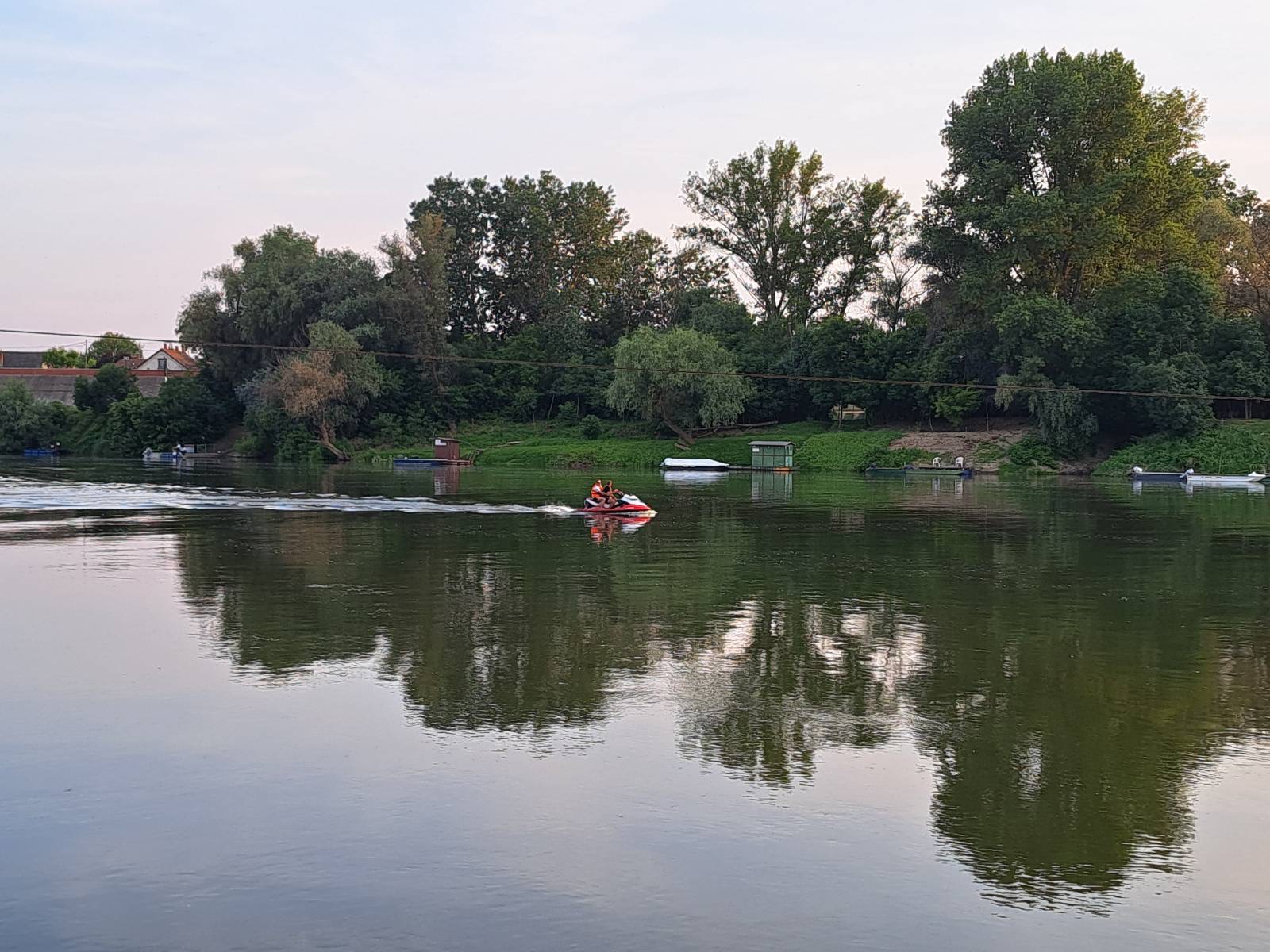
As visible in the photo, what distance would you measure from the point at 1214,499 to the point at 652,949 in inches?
1964

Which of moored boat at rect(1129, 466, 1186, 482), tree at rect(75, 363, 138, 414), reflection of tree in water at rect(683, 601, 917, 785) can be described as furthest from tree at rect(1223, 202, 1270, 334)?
tree at rect(75, 363, 138, 414)

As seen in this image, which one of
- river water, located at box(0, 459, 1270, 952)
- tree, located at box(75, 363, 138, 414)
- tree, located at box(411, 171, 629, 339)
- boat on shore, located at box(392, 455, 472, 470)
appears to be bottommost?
river water, located at box(0, 459, 1270, 952)

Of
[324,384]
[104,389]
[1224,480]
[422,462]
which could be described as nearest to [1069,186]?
[1224,480]

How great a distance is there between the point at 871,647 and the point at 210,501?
116 feet

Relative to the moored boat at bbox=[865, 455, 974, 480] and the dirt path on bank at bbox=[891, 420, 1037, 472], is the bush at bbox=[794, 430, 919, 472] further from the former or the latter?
the moored boat at bbox=[865, 455, 974, 480]

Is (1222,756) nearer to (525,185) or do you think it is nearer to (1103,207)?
(1103,207)

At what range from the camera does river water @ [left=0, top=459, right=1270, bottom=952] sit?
8000 millimetres

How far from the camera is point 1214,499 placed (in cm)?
5116

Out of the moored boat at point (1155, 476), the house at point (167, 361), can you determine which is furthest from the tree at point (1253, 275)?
the house at point (167, 361)

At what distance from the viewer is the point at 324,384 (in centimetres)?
9062

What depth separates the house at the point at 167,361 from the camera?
154 m

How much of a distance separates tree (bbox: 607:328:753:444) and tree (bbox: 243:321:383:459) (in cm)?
2003

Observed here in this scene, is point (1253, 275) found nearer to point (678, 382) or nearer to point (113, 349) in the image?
point (678, 382)

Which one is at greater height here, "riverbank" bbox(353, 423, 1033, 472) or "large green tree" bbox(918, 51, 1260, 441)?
"large green tree" bbox(918, 51, 1260, 441)
